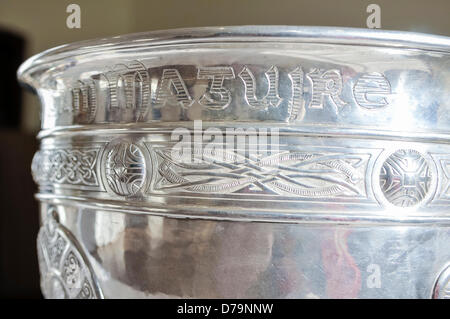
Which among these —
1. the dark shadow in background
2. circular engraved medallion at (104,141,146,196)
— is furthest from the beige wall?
circular engraved medallion at (104,141,146,196)

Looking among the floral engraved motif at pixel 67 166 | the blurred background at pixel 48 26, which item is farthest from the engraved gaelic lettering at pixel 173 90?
the blurred background at pixel 48 26

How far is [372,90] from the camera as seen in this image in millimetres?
428

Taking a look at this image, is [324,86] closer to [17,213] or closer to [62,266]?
[62,266]

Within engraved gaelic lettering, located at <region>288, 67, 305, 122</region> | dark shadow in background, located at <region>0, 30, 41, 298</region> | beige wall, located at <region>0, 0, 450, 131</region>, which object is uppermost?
beige wall, located at <region>0, 0, 450, 131</region>

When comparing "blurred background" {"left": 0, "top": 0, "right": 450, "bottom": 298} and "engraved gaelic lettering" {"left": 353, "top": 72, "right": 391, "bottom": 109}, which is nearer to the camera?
"engraved gaelic lettering" {"left": 353, "top": 72, "right": 391, "bottom": 109}

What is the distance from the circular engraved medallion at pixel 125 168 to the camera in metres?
0.46

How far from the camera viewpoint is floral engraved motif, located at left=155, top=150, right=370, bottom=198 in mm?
425

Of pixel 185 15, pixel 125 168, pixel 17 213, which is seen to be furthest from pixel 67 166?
pixel 185 15

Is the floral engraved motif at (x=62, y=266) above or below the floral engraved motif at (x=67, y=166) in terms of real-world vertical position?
below

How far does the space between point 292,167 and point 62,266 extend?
316 millimetres

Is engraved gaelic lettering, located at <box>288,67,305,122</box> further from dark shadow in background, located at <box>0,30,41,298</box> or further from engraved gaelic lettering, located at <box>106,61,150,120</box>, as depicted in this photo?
dark shadow in background, located at <box>0,30,41,298</box>

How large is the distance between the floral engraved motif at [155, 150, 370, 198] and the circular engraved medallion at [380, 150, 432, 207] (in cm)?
2

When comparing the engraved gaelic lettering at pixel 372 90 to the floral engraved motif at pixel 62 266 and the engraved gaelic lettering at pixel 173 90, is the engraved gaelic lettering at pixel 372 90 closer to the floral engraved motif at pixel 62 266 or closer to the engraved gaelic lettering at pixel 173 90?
the engraved gaelic lettering at pixel 173 90

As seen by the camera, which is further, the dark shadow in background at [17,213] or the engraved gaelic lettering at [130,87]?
the dark shadow in background at [17,213]
